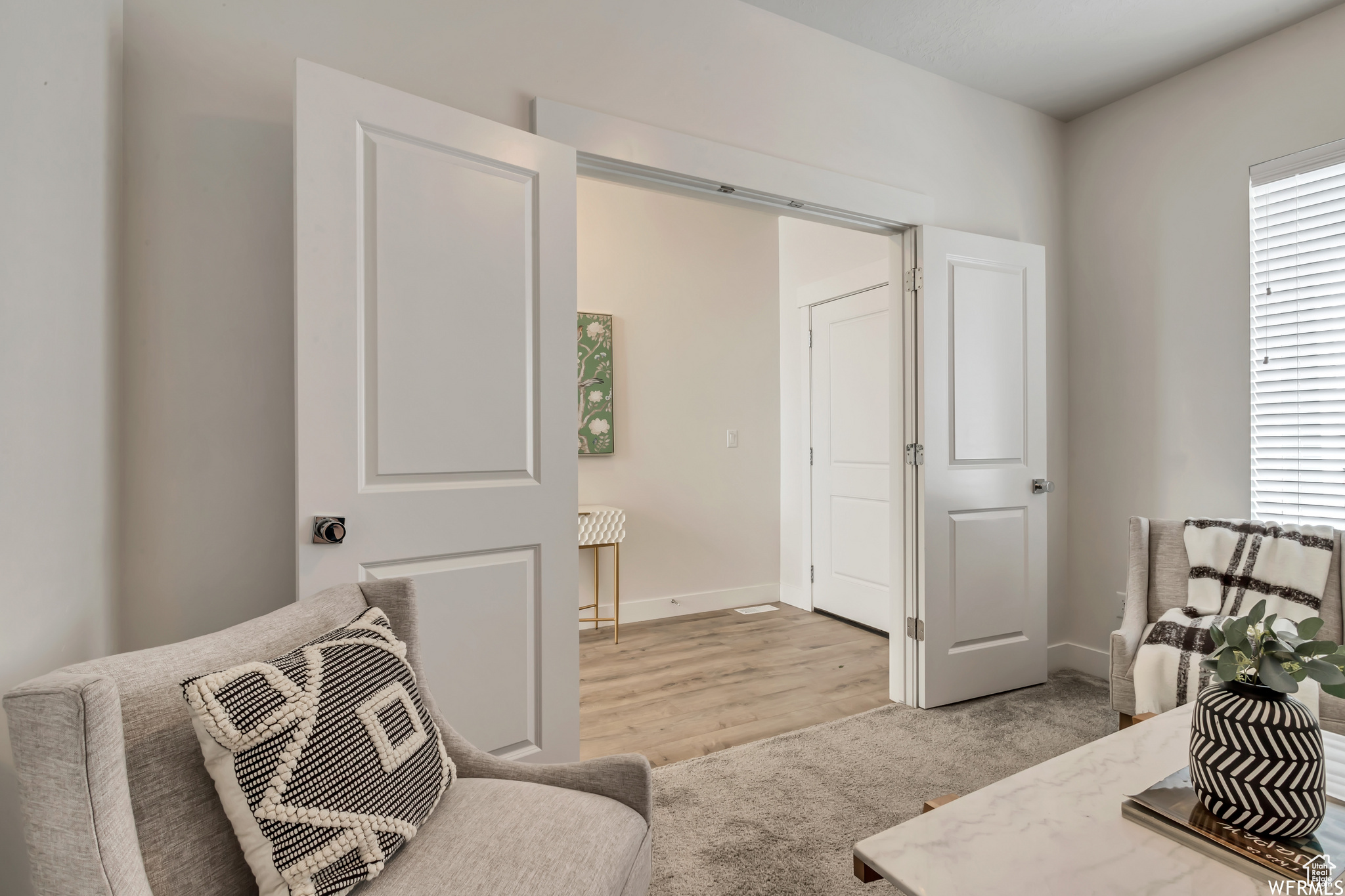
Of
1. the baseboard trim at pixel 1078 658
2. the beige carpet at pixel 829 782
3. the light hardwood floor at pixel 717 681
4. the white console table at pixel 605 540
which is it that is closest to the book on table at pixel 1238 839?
the beige carpet at pixel 829 782

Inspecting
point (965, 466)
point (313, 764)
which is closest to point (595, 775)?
point (313, 764)

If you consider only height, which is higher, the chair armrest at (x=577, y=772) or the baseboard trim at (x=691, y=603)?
the chair armrest at (x=577, y=772)

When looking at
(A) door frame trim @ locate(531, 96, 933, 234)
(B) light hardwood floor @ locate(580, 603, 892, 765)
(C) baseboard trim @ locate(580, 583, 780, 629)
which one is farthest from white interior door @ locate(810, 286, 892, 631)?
(A) door frame trim @ locate(531, 96, 933, 234)

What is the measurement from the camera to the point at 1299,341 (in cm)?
242

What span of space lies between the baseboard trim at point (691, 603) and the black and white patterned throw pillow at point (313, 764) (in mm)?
2869

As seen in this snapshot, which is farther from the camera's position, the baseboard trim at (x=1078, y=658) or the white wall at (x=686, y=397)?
the white wall at (x=686, y=397)

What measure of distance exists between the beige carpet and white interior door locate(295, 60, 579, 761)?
1.45ft

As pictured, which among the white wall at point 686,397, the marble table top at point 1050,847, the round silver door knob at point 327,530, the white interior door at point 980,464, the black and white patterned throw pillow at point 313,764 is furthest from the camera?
the white wall at point 686,397

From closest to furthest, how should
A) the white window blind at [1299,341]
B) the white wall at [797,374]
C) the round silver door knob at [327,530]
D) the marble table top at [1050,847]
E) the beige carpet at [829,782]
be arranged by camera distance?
the marble table top at [1050,847], the round silver door knob at [327,530], the beige carpet at [829,782], the white window blind at [1299,341], the white wall at [797,374]

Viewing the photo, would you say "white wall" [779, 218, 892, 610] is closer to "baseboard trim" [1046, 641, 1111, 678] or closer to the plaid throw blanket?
"baseboard trim" [1046, 641, 1111, 678]

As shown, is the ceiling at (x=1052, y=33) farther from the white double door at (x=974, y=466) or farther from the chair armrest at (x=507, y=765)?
the chair armrest at (x=507, y=765)

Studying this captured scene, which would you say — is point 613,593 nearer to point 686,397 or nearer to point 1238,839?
point 686,397

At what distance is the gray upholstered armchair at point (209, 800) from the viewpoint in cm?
65

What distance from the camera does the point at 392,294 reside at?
159cm
